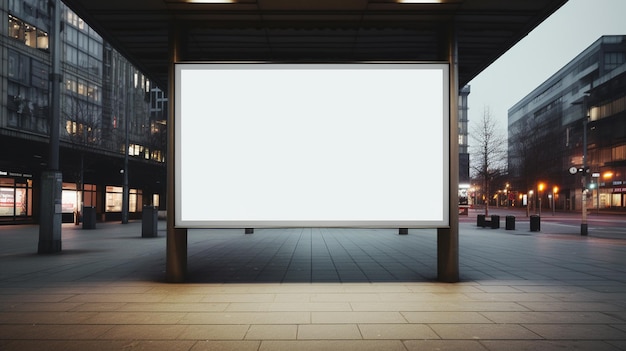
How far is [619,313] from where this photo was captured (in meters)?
6.71

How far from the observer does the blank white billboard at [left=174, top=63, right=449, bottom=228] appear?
8633 mm

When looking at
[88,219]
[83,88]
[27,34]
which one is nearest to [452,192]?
[88,219]

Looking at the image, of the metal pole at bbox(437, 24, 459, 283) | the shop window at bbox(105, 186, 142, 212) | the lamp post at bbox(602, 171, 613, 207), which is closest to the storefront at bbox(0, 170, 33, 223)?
the shop window at bbox(105, 186, 142, 212)

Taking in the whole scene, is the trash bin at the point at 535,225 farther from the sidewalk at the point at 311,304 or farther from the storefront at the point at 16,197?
the storefront at the point at 16,197

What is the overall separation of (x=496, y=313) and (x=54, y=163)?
46.6 feet

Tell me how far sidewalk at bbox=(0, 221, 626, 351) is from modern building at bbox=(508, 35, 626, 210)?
48.6 m

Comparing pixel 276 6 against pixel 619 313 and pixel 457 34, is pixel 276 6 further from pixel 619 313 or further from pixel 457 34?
pixel 619 313

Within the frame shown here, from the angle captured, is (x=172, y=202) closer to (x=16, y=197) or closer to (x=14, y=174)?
(x=14, y=174)

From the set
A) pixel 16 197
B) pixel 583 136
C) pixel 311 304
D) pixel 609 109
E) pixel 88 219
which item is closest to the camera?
pixel 311 304

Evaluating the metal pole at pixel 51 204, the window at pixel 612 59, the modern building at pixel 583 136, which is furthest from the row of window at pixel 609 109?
the metal pole at pixel 51 204

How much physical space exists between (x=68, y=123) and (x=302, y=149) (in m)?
45.0

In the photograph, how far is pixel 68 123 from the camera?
44.9m

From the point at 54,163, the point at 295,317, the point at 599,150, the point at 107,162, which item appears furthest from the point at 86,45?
the point at 599,150

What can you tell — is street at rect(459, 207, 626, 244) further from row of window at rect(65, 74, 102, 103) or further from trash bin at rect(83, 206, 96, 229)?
row of window at rect(65, 74, 102, 103)
